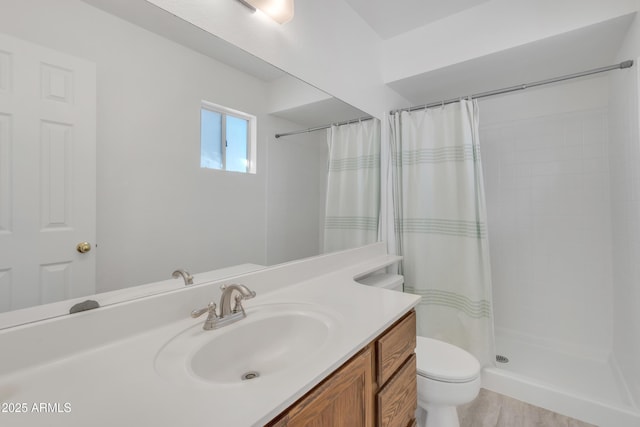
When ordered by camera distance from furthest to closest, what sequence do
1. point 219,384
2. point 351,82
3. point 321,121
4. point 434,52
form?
point 434,52 < point 351,82 < point 321,121 < point 219,384

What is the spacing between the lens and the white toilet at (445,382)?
1243 mm

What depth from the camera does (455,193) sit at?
1.93 metres

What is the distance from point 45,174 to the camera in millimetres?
699

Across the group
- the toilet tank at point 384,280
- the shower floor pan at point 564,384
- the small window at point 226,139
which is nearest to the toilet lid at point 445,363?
the toilet tank at point 384,280

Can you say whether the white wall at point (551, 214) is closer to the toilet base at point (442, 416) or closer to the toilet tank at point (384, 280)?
the toilet tank at point (384, 280)

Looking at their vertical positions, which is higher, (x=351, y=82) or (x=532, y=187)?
(x=351, y=82)

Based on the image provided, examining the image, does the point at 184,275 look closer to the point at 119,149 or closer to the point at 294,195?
the point at 119,149

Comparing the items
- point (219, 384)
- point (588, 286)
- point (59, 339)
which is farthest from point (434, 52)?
point (59, 339)

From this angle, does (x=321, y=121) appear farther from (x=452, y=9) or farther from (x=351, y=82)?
(x=452, y=9)

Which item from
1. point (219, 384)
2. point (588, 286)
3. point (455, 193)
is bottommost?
point (588, 286)

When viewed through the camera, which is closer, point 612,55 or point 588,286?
point 612,55

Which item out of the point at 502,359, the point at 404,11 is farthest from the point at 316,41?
the point at 502,359

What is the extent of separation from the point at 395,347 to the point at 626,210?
1753mm

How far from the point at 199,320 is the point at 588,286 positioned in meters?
2.68
